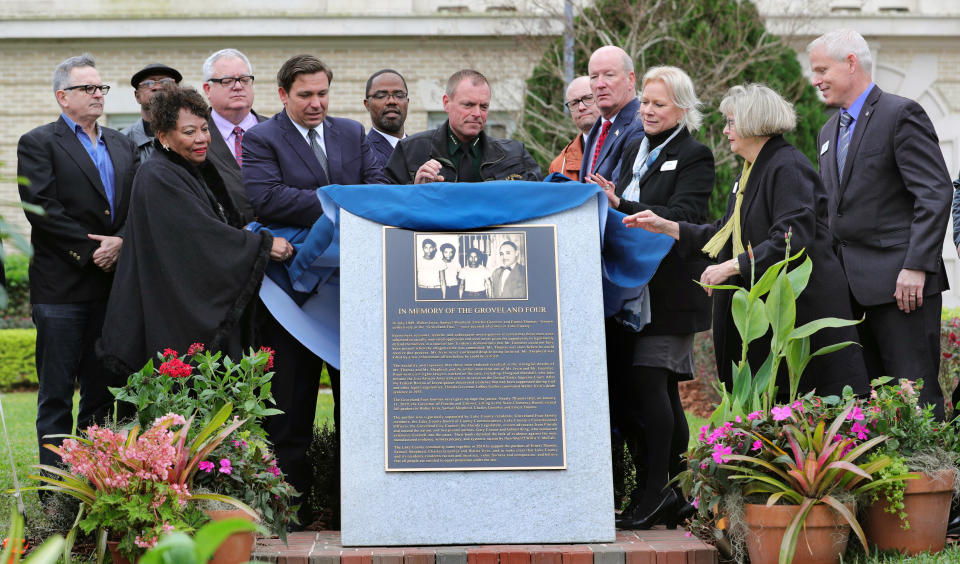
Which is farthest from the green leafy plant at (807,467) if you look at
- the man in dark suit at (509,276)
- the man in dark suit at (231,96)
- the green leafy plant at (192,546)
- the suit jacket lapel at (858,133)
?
the man in dark suit at (231,96)

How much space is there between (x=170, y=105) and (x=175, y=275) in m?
0.84

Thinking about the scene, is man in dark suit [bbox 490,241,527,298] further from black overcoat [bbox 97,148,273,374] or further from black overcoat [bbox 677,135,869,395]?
black overcoat [bbox 97,148,273,374]

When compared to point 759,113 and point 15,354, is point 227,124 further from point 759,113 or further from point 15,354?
point 15,354

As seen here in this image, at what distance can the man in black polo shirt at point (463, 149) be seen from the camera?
5656 millimetres

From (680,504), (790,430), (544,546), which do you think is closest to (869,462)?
(790,430)

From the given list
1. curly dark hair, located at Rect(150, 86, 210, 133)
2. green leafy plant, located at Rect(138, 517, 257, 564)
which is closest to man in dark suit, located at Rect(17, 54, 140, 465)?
curly dark hair, located at Rect(150, 86, 210, 133)

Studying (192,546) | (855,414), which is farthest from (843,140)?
(192,546)

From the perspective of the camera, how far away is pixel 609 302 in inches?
208

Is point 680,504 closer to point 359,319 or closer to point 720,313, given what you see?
point 720,313

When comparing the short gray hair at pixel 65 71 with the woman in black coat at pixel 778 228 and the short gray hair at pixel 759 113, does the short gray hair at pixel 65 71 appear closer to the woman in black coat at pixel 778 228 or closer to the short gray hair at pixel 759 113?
the woman in black coat at pixel 778 228

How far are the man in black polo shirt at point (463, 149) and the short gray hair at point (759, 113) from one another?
1.20 m

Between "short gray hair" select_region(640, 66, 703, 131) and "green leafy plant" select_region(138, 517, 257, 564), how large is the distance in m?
3.84

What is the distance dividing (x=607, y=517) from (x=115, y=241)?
3176mm

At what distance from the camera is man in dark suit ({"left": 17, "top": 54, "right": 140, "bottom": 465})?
6020 mm
